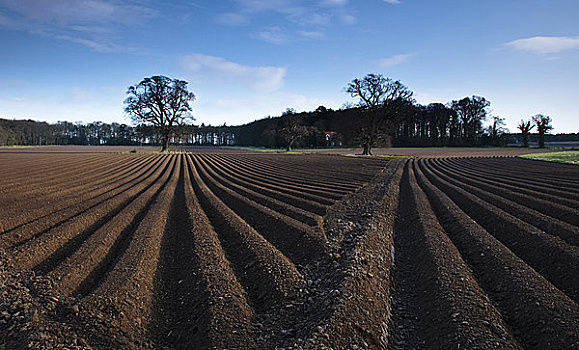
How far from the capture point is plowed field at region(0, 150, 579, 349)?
15.2 feet

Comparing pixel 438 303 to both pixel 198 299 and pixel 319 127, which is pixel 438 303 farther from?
pixel 319 127

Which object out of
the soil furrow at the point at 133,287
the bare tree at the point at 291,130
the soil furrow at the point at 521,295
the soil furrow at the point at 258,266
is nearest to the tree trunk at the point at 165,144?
the bare tree at the point at 291,130

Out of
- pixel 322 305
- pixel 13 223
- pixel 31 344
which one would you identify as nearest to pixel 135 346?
pixel 31 344

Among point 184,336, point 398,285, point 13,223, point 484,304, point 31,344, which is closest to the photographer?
point 31,344

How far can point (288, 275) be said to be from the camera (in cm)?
639

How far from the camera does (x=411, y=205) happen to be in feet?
43.0

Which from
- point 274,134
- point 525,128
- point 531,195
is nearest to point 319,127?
point 274,134

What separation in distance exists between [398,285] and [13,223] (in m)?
10.0

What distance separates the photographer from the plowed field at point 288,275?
4621 mm

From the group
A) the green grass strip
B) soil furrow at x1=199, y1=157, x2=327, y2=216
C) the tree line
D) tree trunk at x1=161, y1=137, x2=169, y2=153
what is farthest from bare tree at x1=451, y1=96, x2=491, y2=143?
soil furrow at x1=199, y1=157, x2=327, y2=216

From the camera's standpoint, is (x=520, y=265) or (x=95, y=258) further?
(x=95, y=258)

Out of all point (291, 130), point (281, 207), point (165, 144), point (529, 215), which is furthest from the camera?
point (291, 130)

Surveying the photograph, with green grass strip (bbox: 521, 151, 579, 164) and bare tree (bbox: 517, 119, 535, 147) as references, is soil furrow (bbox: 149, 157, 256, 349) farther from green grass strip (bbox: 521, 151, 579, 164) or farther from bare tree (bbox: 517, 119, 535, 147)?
bare tree (bbox: 517, 119, 535, 147)

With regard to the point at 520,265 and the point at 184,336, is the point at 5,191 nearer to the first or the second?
the point at 184,336
